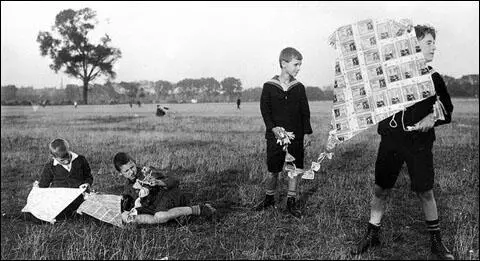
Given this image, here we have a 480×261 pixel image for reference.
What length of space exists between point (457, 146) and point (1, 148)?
13.4 metres

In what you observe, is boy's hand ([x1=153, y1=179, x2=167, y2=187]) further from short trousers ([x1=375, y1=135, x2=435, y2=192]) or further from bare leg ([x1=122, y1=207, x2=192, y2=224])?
short trousers ([x1=375, y1=135, x2=435, y2=192])

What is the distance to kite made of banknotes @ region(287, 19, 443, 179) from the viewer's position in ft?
12.9

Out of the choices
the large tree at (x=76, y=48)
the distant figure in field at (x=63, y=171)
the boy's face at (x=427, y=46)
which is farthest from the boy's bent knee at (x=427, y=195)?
the large tree at (x=76, y=48)

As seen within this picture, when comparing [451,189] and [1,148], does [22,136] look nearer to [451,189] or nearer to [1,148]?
[1,148]

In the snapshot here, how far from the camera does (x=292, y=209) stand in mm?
5383

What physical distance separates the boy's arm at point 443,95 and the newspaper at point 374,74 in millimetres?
55

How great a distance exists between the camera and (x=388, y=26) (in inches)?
161

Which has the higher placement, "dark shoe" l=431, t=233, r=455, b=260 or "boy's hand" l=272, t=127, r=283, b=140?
"boy's hand" l=272, t=127, r=283, b=140

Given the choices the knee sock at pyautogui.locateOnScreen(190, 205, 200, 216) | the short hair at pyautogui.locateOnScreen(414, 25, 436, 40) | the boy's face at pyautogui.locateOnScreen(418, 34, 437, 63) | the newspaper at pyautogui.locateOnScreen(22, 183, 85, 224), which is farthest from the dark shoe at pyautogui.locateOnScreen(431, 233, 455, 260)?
the newspaper at pyautogui.locateOnScreen(22, 183, 85, 224)

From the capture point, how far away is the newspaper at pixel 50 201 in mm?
5184

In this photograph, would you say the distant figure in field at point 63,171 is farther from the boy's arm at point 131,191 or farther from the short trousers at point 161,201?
the short trousers at point 161,201

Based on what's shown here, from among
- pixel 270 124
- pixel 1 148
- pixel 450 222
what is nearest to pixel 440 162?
pixel 450 222

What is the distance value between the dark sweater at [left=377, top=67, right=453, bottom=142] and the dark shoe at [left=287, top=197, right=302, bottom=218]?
5.89 ft

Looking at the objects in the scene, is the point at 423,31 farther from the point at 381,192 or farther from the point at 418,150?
the point at 381,192
